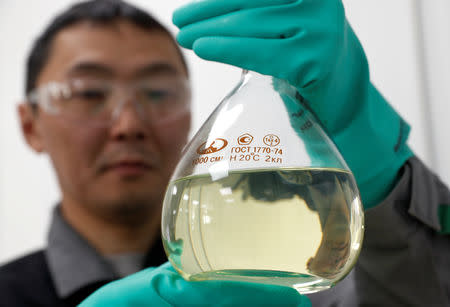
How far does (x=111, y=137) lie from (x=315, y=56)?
3.24ft

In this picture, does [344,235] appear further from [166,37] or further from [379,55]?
[166,37]

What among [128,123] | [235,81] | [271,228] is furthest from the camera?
[235,81]

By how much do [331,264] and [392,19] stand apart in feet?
3.17

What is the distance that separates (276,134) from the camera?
1.82 feet

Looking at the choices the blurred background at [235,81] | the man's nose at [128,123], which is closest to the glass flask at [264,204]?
the blurred background at [235,81]

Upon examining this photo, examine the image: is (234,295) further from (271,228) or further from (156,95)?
(156,95)

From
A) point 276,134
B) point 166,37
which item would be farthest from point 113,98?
point 276,134

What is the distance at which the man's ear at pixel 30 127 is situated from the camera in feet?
5.78

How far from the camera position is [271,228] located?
0.48m

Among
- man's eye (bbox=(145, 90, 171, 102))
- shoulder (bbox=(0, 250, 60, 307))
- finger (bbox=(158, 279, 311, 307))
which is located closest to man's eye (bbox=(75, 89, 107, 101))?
man's eye (bbox=(145, 90, 171, 102))

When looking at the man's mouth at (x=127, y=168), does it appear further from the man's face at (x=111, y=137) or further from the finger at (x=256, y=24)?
the finger at (x=256, y=24)

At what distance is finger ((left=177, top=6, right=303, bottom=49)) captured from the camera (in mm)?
680

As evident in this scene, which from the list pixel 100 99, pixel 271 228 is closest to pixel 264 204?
pixel 271 228

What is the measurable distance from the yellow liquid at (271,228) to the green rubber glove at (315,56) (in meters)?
0.20
